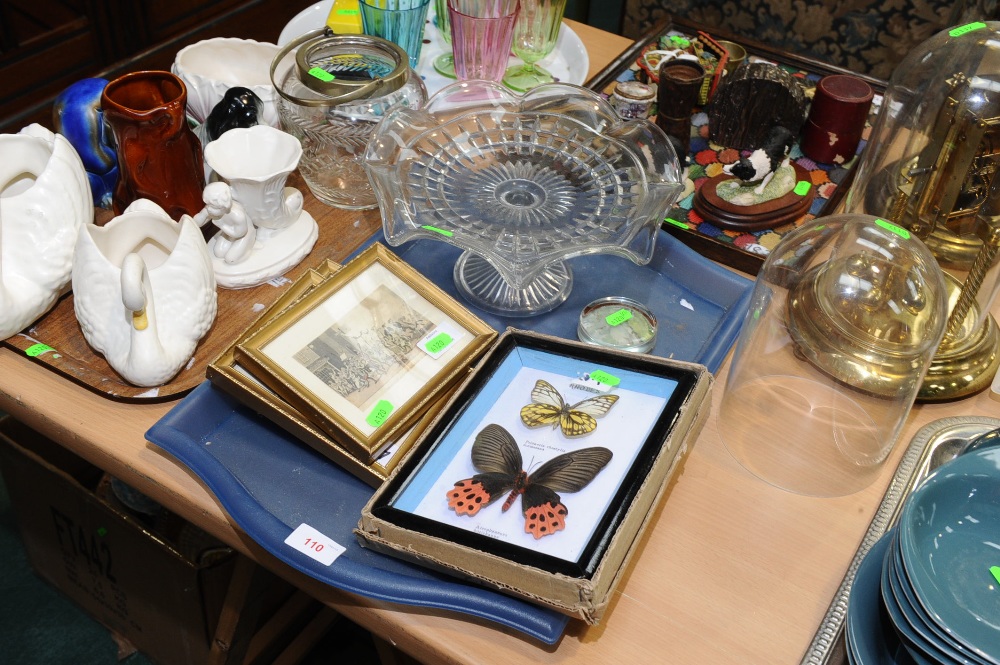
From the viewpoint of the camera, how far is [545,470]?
0.78 m

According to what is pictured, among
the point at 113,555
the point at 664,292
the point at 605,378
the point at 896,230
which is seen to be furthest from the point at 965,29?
the point at 113,555

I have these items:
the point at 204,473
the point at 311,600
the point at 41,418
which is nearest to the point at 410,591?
the point at 204,473

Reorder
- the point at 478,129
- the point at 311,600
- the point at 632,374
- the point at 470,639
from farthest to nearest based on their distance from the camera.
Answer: the point at 311,600 → the point at 478,129 → the point at 632,374 → the point at 470,639

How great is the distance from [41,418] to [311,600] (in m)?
0.48

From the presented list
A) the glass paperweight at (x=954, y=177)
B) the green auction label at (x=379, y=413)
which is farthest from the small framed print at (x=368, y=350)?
the glass paperweight at (x=954, y=177)

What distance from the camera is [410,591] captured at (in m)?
0.73

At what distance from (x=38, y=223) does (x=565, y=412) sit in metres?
0.60

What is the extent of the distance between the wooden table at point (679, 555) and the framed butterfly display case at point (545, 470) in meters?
0.05

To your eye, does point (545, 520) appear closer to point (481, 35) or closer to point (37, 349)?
point (37, 349)

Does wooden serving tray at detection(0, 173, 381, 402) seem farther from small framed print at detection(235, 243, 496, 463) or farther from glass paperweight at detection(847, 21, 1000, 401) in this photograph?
glass paperweight at detection(847, 21, 1000, 401)

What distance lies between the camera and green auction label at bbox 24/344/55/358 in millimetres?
936

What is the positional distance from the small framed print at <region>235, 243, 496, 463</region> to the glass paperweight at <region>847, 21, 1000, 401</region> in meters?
0.51

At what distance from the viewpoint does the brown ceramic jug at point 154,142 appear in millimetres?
960

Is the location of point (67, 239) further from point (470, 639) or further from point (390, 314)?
point (470, 639)
